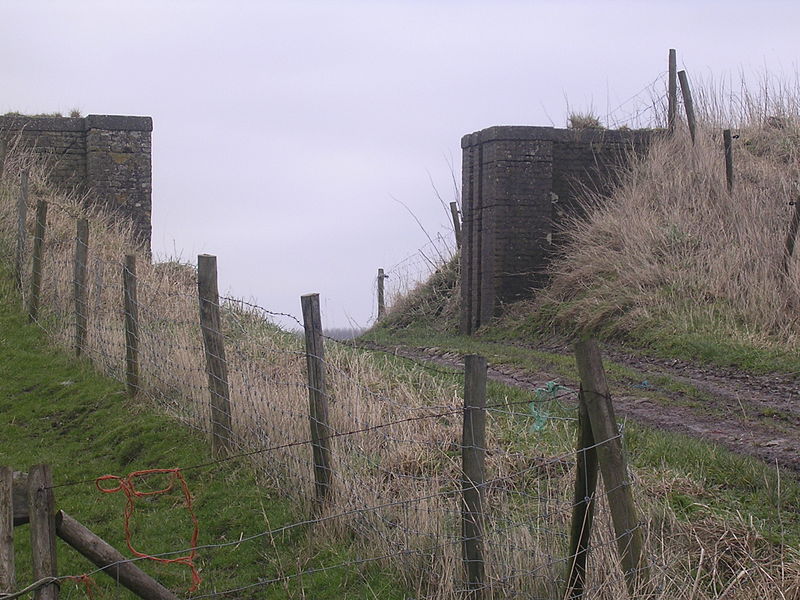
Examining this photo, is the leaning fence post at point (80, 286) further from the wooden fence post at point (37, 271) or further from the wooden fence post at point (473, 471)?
the wooden fence post at point (473, 471)

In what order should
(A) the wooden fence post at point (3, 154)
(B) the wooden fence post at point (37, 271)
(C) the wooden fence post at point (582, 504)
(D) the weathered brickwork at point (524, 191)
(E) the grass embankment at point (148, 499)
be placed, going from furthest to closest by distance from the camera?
(A) the wooden fence post at point (3, 154), (D) the weathered brickwork at point (524, 191), (B) the wooden fence post at point (37, 271), (E) the grass embankment at point (148, 499), (C) the wooden fence post at point (582, 504)

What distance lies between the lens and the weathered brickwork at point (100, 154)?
18.6 meters

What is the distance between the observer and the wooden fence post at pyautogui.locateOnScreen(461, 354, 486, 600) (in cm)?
489

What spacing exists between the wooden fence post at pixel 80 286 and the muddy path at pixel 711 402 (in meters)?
4.72

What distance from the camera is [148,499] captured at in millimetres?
7359

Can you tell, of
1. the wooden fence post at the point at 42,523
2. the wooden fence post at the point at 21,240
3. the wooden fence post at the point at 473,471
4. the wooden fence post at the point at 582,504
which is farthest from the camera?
the wooden fence post at the point at 21,240

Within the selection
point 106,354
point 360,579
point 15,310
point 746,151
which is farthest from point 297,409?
point 746,151

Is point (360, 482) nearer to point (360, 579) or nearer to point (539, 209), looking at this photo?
point (360, 579)

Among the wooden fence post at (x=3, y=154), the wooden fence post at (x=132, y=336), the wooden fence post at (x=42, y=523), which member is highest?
the wooden fence post at (x=3, y=154)

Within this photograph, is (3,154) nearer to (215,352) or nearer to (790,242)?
(215,352)

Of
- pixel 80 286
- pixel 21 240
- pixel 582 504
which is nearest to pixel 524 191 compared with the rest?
pixel 21 240

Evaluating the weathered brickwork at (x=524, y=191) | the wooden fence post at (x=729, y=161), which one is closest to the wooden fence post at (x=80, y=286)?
the weathered brickwork at (x=524, y=191)

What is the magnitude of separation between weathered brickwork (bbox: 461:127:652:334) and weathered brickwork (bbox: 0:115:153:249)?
6285 mm

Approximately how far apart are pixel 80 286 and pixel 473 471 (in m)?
7.52
